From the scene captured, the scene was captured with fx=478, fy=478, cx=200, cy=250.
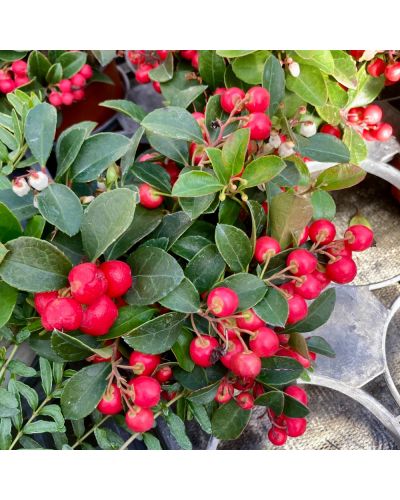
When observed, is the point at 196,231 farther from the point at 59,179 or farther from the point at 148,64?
the point at 148,64

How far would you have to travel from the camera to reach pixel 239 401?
65 centimetres

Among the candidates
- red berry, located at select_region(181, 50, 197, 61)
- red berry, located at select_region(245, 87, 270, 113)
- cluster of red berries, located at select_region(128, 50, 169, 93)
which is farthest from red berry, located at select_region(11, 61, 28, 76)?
red berry, located at select_region(245, 87, 270, 113)

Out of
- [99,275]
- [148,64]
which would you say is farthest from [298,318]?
[148,64]

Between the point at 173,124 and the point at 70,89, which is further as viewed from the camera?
the point at 70,89

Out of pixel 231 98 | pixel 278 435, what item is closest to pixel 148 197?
pixel 231 98

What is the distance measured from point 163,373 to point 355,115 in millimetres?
737

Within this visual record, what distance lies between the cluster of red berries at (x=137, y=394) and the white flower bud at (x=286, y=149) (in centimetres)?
36

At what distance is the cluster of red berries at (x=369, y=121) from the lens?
1080 mm

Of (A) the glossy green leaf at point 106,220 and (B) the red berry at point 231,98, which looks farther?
(B) the red berry at point 231,98

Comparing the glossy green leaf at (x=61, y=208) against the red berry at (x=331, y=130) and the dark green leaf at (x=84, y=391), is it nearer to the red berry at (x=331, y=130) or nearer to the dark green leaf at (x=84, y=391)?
the dark green leaf at (x=84, y=391)

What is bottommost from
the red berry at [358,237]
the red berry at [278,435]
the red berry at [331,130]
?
the red berry at [278,435]

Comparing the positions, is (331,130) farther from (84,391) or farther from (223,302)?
(84,391)

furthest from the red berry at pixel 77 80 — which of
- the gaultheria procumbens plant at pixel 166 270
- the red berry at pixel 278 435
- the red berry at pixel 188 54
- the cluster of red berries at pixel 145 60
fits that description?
the red berry at pixel 278 435

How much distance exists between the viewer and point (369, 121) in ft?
3.59
